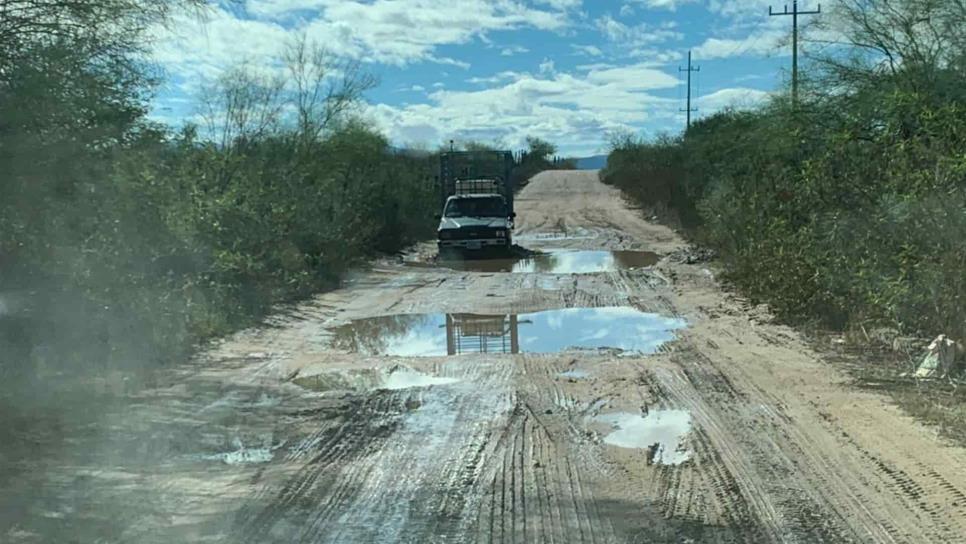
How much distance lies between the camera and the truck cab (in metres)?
25.6

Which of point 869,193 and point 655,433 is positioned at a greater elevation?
point 869,193

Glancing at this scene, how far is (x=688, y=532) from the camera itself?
537cm

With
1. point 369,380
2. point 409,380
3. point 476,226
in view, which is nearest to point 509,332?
point 409,380

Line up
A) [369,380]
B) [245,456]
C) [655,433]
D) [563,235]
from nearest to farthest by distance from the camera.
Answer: [245,456] → [655,433] → [369,380] → [563,235]

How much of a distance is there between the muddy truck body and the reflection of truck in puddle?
11.0m

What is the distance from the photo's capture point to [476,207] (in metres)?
27.3

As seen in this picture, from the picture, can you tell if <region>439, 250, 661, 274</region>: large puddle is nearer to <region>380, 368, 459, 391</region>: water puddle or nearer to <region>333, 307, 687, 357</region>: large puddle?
<region>333, 307, 687, 357</region>: large puddle

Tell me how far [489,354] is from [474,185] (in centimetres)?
2117

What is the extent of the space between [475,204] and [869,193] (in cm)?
1737

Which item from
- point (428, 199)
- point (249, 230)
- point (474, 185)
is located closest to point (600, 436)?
point (249, 230)

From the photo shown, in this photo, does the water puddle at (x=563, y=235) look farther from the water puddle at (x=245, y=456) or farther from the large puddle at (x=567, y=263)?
the water puddle at (x=245, y=456)

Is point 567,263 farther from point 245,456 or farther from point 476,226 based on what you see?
point 245,456

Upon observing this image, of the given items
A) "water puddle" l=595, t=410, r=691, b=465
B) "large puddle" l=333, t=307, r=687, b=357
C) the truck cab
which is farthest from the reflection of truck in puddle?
the truck cab

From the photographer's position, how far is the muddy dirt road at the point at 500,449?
5.51 m
